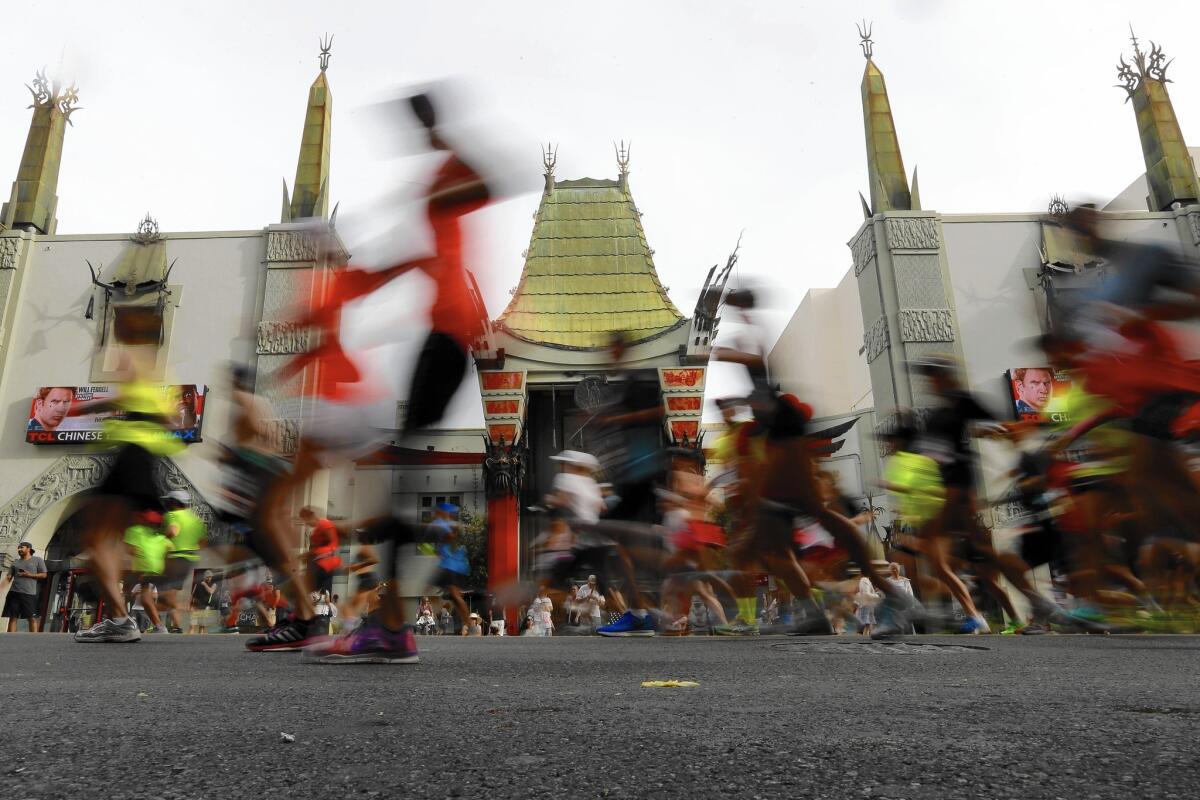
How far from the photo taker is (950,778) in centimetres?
138

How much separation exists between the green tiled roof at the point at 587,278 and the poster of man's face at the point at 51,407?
10441 millimetres

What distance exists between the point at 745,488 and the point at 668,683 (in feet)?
7.63

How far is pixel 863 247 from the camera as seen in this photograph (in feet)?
63.3

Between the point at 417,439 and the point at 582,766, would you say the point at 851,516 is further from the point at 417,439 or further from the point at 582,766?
the point at 582,766

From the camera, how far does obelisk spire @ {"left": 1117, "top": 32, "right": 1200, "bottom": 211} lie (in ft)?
60.1

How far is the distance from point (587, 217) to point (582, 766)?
74.2ft

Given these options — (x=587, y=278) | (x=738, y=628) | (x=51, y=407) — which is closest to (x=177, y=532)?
(x=738, y=628)

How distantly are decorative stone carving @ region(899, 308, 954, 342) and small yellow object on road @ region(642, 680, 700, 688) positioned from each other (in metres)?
16.3

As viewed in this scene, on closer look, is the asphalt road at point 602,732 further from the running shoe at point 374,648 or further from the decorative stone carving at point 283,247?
the decorative stone carving at point 283,247

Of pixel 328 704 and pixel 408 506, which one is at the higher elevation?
pixel 408 506

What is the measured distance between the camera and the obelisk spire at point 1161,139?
18.3m

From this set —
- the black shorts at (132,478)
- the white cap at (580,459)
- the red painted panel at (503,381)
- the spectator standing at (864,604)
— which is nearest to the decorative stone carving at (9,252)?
the red painted panel at (503,381)

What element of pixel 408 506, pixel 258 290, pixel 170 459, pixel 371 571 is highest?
pixel 258 290

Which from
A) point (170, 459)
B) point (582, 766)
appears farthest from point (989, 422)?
point (170, 459)
